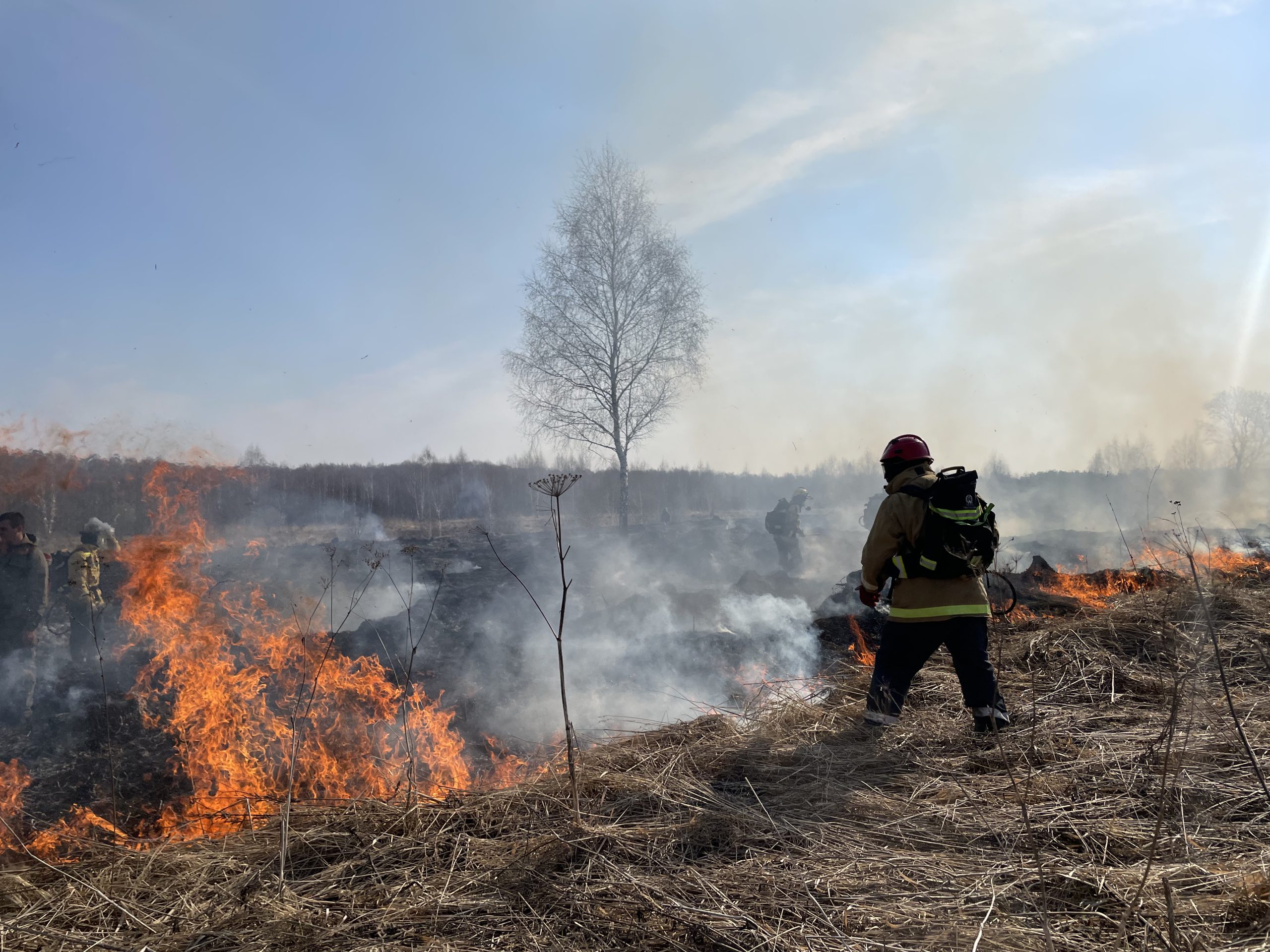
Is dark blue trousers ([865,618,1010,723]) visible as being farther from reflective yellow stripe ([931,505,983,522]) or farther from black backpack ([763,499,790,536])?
black backpack ([763,499,790,536])

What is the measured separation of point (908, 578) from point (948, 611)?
10.7 inches

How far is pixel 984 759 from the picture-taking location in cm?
319

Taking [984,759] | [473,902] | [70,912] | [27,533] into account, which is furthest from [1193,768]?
[27,533]

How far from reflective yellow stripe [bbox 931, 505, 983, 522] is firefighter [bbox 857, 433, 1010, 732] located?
0.28 ft

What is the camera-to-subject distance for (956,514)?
3727 mm

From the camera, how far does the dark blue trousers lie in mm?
3627

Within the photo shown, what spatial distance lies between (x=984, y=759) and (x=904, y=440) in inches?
72.6

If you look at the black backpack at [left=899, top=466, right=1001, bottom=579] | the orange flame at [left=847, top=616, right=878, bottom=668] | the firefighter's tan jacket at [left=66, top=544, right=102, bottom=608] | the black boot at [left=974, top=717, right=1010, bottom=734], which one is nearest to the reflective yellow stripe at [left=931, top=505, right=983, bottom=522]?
the black backpack at [left=899, top=466, right=1001, bottom=579]

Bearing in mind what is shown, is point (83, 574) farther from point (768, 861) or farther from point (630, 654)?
point (768, 861)

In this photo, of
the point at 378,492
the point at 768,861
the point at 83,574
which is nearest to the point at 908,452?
the point at 768,861

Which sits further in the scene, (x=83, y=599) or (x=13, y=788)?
(x=83, y=599)

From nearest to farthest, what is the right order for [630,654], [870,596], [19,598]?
[870,596] → [19,598] → [630,654]

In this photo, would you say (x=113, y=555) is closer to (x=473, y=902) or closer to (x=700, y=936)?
(x=473, y=902)

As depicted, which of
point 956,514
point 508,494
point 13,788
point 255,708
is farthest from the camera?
point 508,494
